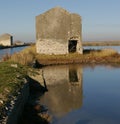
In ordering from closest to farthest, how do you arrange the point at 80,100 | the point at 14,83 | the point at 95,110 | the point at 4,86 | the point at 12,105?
1. the point at 12,105
2. the point at 4,86
3. the point at 14,83
4. the point at 95,110
5. the point at 80,100

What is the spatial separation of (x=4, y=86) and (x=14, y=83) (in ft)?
3.11

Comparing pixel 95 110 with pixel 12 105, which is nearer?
pixel 12 105

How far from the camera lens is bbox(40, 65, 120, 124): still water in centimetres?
1030

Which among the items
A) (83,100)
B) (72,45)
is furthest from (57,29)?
(83,100)

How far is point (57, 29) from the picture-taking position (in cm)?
3306

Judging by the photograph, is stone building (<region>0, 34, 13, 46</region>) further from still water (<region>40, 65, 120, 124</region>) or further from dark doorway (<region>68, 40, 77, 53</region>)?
still water (<region>40, 65, 120, 124</region>)

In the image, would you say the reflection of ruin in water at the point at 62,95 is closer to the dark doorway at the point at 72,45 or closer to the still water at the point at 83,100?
the still water at the point at 83,100

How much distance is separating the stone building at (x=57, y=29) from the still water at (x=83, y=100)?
1346 cm

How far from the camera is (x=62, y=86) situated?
1673cm

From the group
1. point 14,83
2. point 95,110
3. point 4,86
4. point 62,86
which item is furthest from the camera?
point 62,86

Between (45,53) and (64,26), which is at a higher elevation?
(64,26)

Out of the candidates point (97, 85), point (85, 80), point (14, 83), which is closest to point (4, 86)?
point (14, 83)

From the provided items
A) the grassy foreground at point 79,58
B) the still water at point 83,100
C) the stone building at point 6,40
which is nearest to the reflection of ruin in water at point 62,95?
the still water at point 83,100

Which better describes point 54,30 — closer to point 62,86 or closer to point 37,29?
point 37,29
